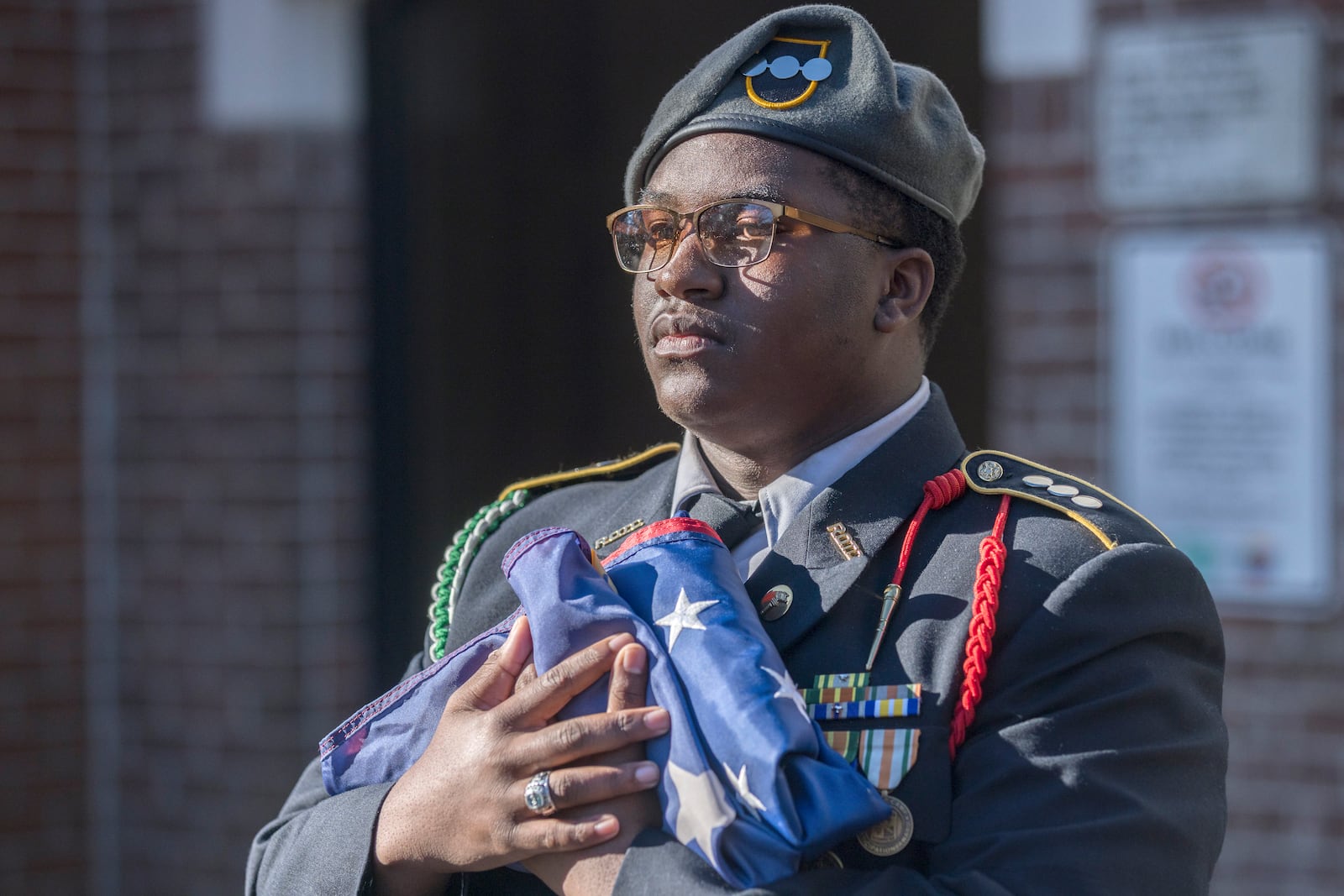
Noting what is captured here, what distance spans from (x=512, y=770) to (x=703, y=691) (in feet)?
0.77

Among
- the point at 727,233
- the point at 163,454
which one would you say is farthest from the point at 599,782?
the point at 163,454

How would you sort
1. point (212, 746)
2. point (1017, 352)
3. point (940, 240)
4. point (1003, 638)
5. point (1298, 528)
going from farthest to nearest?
point (212, 746) < point (1017, 352) < point (1298, 528) < point (940, 240) < point (1003, 638)

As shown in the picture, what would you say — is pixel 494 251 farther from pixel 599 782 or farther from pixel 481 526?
pixel 599 782

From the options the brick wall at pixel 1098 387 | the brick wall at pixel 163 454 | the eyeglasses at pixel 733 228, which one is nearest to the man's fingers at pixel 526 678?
the eyeglasses at pixel 733 228

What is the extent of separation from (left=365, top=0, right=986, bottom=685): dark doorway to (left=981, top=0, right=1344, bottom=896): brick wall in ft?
3.27

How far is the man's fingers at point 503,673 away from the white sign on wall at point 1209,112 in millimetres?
2741

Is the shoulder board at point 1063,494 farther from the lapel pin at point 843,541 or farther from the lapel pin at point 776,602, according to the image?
the lapel pin at point 776,602

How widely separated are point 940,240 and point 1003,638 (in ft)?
2.01

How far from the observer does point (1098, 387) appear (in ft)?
13.1

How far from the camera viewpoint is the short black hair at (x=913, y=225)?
1.90 metres

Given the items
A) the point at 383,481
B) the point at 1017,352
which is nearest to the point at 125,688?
the point at 383,481

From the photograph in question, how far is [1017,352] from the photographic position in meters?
4.05

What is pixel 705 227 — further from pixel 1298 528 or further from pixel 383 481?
pixel 383 481

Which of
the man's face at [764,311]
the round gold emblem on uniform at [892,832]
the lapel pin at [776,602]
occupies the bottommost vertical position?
the round gold emblem on uniform at [892,832]
